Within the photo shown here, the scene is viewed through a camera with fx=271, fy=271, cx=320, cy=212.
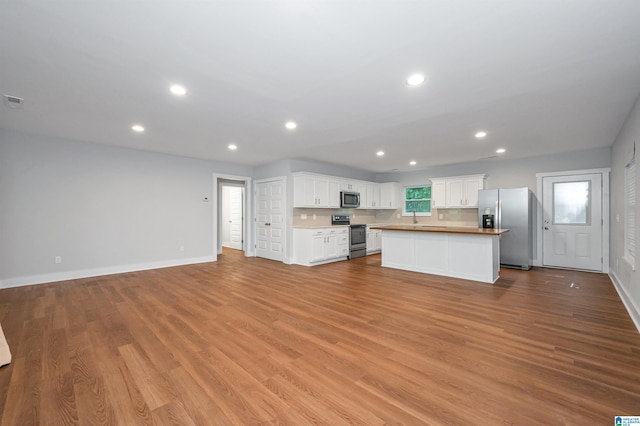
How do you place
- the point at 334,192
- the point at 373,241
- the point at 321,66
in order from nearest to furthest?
1. the point at 321,66
2. the point at 334,192
3. the point at 373,241

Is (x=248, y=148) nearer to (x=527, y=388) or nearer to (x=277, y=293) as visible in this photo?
(x=277, y=293)

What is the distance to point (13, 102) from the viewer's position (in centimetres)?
A: 322

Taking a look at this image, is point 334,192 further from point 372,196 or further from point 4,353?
point 4,353

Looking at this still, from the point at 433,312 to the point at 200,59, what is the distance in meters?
3.64

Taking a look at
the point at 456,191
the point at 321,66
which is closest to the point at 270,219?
the point at 456,191

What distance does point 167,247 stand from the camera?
6082 millimetres

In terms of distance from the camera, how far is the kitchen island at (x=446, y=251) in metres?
4.69

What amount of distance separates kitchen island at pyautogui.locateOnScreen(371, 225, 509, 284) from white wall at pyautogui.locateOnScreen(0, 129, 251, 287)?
452 centimetres

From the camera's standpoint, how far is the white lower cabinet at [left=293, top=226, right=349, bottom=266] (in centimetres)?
626

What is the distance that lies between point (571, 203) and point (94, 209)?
978 centimetres

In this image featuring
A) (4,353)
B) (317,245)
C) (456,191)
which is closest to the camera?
(4,353)

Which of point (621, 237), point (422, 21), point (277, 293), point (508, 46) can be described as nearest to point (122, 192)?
point (277, 293)

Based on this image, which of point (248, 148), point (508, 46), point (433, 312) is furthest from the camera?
point (248, 148)

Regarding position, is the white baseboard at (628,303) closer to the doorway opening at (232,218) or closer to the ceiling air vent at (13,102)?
the ceiling air vent at (13,102)
